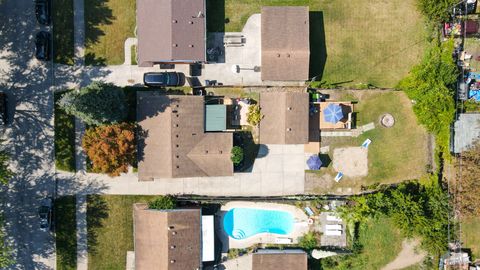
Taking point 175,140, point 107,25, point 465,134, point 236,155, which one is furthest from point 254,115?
point 465,134

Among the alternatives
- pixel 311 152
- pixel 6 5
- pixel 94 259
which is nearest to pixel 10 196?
pixel 94 259

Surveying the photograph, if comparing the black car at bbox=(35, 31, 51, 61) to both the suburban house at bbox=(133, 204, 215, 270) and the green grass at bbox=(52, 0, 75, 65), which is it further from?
the suburban house at bbox=(133, 204, 215, 270)

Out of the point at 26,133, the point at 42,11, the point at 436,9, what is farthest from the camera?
the point at 26,133

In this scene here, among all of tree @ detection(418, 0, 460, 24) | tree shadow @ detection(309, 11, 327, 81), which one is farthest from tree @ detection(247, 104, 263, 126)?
tree @ detection(418, 0, 460, 24)

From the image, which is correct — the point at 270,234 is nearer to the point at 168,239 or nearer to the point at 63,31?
the point at 168,239

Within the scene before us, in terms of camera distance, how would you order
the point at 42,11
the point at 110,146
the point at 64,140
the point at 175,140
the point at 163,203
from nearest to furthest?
the point at 110,146 < the point at 175,140 < the point at 42,11 < the point at 163,203 < the point at 64,140

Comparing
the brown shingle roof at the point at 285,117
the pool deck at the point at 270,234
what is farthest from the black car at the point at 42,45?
the pool deck at the point at 270,234
